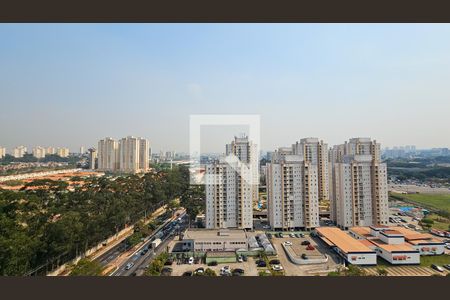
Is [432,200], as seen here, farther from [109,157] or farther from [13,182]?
[13,182]

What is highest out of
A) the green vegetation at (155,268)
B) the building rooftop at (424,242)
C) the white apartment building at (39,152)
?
the white apartment building at (39,152)

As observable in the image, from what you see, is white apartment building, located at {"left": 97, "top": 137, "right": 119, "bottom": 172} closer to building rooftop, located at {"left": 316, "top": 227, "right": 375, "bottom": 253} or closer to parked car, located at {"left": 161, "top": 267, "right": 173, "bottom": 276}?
parked car, located at {"left": 161, "top": 267, "right": 173, "bottom": 276}

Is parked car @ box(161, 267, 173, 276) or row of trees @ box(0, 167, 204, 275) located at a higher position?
row of trees @ box(0, 167, 204, 275)

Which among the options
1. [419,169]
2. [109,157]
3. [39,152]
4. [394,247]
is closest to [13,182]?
[39,152]

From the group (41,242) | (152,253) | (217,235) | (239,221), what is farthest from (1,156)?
(239,221)

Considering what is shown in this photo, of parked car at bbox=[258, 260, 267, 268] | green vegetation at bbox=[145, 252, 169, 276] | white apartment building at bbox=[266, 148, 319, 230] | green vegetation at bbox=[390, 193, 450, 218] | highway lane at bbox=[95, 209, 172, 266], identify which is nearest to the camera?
green vegetation at bbox=[145, 252, 169, 276]

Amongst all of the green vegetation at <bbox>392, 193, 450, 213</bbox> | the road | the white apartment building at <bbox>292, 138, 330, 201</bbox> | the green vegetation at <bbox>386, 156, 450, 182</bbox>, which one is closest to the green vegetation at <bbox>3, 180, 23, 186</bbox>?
the road

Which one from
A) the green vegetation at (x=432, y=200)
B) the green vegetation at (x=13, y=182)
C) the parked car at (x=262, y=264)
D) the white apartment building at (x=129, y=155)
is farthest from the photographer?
the green vegetation at (x=432, y=200)

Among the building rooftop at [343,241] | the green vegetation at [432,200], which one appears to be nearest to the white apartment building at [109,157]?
the building rooftop at [343,241]

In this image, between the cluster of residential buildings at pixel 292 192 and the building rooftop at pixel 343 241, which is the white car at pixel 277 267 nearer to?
the building rooftop at pixel 343 241
